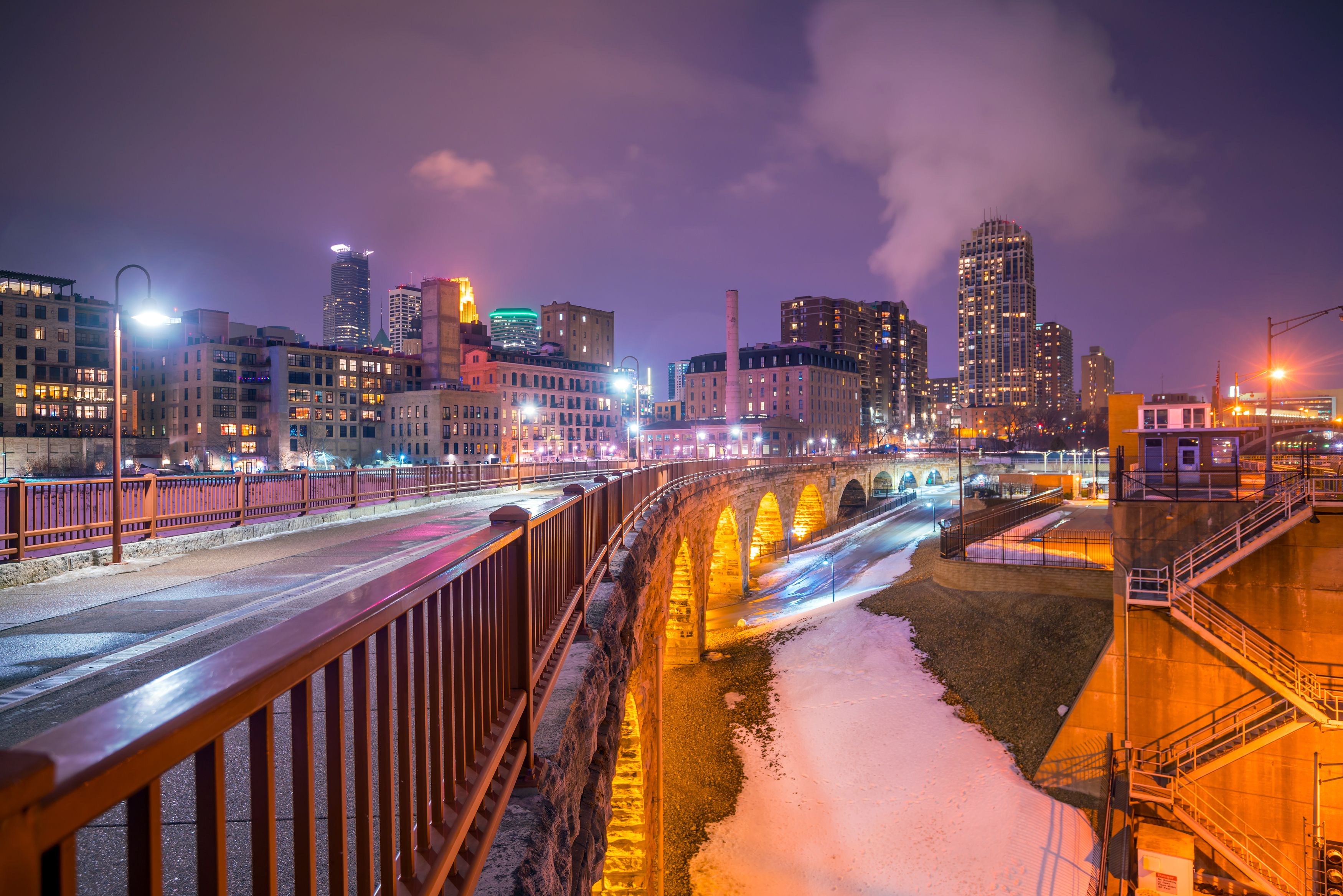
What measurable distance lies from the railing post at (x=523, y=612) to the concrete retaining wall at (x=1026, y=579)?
24.3 m

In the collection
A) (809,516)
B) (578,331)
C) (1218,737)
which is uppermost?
(578,331)

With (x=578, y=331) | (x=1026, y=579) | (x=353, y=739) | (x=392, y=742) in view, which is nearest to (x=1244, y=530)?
(x=1026, y=579)

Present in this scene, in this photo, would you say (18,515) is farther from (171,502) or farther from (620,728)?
(620,728)

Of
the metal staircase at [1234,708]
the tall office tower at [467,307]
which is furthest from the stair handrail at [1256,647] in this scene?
the tall office tower at [467,307]

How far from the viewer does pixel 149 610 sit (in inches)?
316

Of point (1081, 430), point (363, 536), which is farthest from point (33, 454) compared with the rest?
point (1081, 430)

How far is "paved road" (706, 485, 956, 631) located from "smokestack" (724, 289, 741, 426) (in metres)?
42.1

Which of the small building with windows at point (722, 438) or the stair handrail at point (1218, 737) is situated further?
the small building with windows at point (722, 438)

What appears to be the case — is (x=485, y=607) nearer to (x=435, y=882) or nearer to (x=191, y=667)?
(x=435, y=882)

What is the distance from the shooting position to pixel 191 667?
154 cm

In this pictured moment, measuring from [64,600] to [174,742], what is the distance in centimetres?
1023

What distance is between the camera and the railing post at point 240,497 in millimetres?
15188

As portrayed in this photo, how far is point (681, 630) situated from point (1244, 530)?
19.9 metres

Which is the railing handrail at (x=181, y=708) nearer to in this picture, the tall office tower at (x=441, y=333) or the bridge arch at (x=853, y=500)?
the bridge arch at (x=853, y=500)
